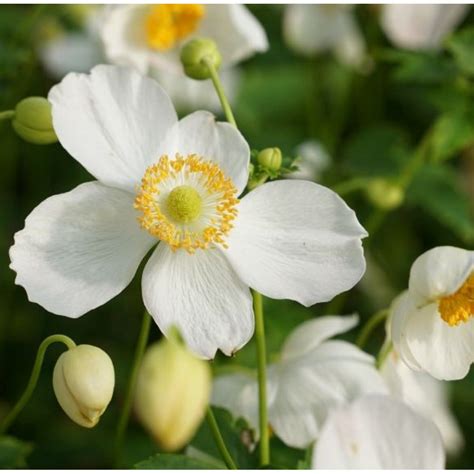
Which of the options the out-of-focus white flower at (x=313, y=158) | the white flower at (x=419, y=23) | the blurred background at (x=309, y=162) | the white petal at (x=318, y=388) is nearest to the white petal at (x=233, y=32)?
the blurred background at (x=309, y=162)

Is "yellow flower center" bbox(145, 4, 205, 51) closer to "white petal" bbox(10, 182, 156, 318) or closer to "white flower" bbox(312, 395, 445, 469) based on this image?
"white petal" bbox(10, 182, 156, 318)

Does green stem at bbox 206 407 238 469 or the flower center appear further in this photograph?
the flower center

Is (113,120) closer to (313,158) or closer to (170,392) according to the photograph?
(170,392)

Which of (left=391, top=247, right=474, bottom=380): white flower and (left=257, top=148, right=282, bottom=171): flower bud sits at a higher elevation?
(left=257, top=148, right=282, bottom=171): flower bud

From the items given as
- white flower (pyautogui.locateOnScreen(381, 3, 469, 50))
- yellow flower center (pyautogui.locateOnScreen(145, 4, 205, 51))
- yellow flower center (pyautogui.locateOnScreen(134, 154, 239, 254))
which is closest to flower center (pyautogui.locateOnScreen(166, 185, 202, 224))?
yellow flower center (pyautogui.locateOnScreen(134, 154, 239, 254))

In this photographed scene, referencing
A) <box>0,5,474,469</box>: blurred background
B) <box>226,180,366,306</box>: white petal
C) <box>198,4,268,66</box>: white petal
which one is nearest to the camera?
<box>226,180,366,306</box>: white petal

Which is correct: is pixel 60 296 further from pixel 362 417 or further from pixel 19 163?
pixel 19 163

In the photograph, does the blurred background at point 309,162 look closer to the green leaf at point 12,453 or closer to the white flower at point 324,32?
the white flower at point 324,32
